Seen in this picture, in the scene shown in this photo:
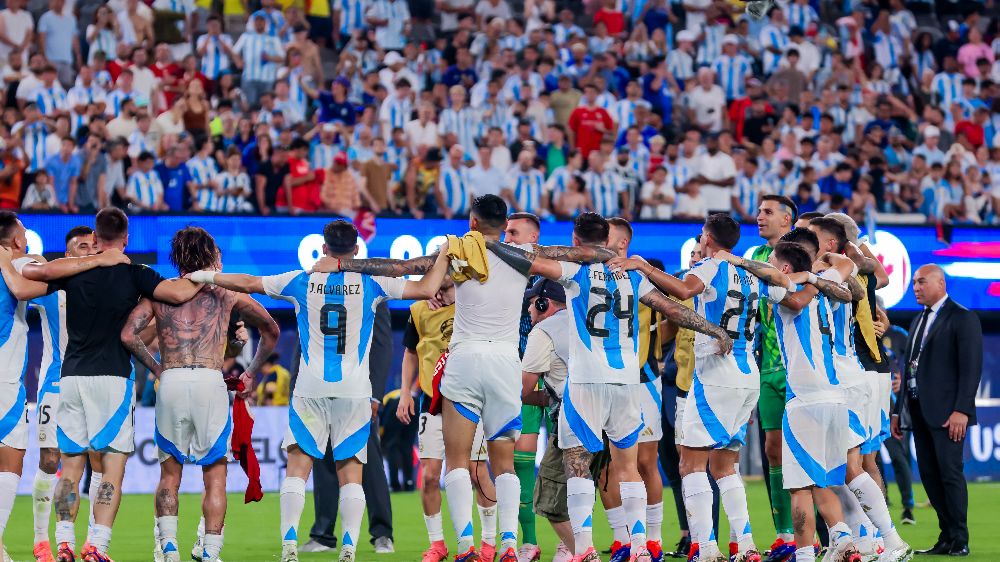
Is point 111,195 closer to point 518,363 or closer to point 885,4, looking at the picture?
point 518,363

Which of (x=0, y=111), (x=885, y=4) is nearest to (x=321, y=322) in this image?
(x=0, y=111)

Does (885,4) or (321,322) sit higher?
(885,4)

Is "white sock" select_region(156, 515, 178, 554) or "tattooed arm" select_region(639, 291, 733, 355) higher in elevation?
"tattooed arm" select_region(639, 291, 733, 355)

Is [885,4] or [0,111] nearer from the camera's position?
[0,111]

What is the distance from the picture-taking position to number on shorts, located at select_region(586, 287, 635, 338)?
10.0 meters

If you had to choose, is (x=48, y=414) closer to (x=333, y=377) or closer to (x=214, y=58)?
(x=333, y=377)

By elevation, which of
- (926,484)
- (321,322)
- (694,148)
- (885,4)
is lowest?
(926,484)

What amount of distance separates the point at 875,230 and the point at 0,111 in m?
12.1

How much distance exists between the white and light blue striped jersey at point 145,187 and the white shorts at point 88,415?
9486 mm

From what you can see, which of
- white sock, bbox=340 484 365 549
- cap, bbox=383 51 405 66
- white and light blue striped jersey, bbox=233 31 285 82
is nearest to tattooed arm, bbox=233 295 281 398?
white sock, bbox=340 484 365 549

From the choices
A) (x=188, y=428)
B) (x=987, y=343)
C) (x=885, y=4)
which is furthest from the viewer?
(x=885, y=4)

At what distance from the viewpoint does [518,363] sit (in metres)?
10.0

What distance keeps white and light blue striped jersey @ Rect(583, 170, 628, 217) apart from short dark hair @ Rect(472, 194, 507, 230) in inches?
425

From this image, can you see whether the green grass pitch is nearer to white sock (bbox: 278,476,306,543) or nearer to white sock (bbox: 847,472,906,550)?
white sock (bbox: 847,472,906,550)
